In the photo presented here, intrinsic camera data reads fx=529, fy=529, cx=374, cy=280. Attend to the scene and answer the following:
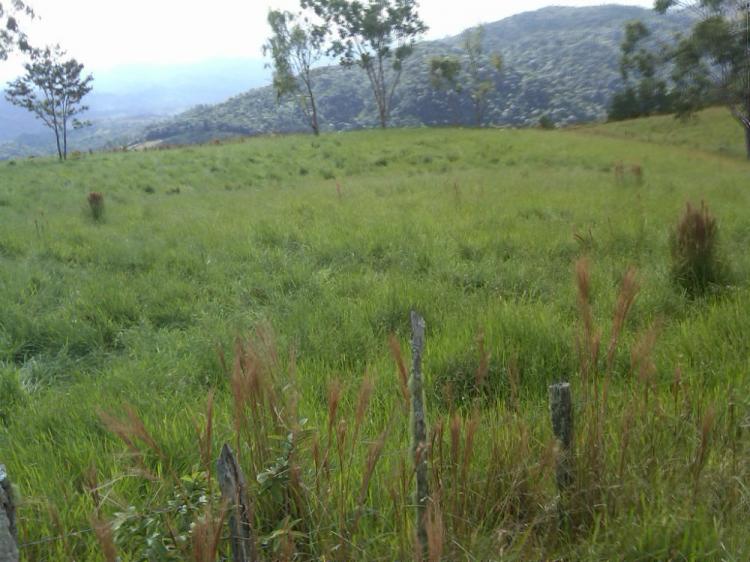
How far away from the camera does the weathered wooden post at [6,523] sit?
96 cm

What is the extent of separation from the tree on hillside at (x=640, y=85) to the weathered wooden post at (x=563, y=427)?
44448 millimetres

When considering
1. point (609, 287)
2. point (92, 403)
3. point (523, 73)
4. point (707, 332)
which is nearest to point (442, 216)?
point (609, 287)

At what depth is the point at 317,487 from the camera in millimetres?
1672

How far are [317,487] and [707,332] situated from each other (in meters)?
2.55

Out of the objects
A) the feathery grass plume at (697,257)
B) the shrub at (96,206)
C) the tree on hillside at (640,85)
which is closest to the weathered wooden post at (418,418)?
the feathery grass plume at (697,257)

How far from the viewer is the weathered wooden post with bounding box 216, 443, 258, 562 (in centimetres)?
98

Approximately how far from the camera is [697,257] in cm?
420

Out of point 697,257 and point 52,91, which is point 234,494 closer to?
point 697,257

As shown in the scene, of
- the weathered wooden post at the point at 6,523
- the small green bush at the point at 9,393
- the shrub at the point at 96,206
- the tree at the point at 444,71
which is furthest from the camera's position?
the tree at the point at 444,71

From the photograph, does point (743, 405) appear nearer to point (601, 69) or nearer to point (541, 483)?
point (541, 483)

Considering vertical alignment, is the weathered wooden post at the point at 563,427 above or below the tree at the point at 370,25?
below

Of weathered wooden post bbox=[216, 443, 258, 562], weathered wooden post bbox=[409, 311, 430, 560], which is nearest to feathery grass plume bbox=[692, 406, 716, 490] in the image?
weathered wooden post bbox=[409, 311, 430, 560]

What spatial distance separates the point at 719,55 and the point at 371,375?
3313 cm

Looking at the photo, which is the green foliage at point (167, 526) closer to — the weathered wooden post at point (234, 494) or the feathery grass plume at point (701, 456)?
the weathered wooden post at point (234, 494)
